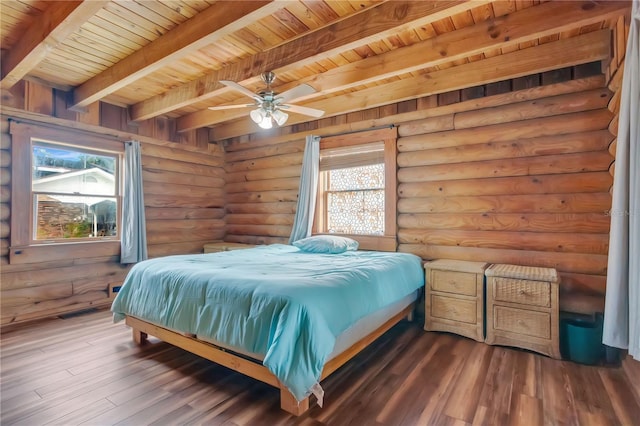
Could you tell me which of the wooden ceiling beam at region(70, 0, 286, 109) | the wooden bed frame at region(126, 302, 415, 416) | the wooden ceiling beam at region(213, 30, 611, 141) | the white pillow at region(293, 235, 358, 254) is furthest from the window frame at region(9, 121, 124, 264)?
the wooden ceiling beam at region(213, 30, 611, 141)

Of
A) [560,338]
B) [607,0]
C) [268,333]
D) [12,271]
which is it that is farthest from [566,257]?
[12,271]

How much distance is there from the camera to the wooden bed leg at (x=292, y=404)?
1.92m

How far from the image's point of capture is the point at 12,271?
353 cm

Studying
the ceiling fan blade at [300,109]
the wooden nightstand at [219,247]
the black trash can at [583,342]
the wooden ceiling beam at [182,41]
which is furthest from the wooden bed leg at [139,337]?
the black trash can at [583,342]

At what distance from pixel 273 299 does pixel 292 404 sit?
0.65 m

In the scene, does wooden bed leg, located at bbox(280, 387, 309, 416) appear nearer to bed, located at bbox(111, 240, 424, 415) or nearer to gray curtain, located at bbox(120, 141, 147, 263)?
bed, located at bbox(111, 240, 424, 415)

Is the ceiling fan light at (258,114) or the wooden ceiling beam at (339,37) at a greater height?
the wooden ceiling beam at (339,37)

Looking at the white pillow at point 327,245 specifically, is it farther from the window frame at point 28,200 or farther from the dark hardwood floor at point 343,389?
the window frame at point 28,200

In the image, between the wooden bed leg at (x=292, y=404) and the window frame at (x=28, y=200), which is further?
the window frame at (x=28, y=200)

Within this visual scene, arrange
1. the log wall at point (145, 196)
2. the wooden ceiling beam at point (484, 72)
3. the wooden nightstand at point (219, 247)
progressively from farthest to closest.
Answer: the wooden nightstand at point (219, 247)
the log wall at point (145, 196)
the wooden ceiling beam at point (484, 72)

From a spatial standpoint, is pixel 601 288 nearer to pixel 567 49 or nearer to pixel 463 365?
pixel 463 365

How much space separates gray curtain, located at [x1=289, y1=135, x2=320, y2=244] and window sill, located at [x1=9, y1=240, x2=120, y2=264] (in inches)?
98.5

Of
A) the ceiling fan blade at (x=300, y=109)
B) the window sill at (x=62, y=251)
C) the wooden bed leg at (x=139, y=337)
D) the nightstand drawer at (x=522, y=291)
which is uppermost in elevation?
the ceiling fan blade at (x=300, y=109)

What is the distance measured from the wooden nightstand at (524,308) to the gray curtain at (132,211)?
4.40 meters
